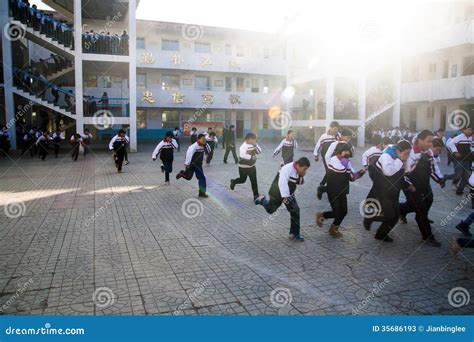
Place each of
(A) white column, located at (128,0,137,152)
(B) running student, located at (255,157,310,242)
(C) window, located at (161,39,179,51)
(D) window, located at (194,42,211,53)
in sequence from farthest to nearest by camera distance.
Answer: (D) window, located at (194,42,211,53) < (C) window, located at (161,39,179,51) < (A) white column, located at (128,0,137,152) < (B) running student, located at (255,157,310,242)

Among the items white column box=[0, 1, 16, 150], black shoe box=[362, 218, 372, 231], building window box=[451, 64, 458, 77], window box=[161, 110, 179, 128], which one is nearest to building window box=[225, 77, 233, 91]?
window box=[161, 110, 179, 128]

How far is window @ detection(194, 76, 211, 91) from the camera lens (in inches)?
1566

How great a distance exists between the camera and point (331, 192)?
699cm

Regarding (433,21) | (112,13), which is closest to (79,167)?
(112,13)

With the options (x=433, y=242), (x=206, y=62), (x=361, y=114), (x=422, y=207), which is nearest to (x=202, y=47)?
(x=206, y=62)

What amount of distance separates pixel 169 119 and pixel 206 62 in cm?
633

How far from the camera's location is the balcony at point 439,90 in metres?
26.1

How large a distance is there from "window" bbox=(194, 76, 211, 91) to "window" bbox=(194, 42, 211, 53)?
2510 millimetres

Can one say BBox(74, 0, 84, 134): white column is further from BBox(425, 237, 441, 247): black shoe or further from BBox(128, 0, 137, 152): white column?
BBox(425, 237, 441, 247): black shoe

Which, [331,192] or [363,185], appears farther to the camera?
[363,185]

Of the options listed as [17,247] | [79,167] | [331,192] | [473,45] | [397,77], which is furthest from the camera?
[397,77]

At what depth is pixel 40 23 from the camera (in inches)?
929

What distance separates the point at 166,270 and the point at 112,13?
29005 mm

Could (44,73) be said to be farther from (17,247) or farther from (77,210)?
(17,247)
